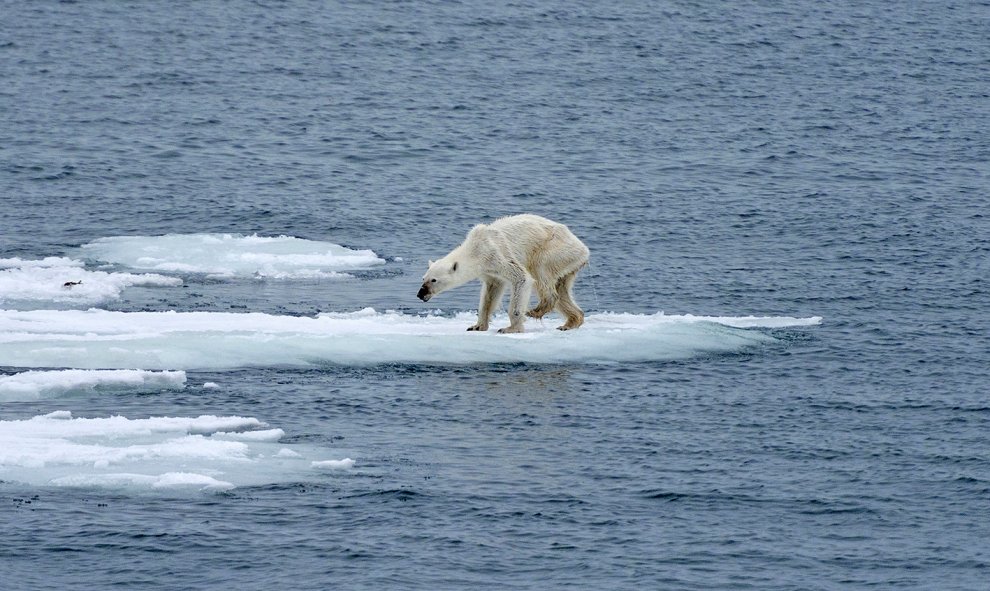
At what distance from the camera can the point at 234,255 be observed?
32.4m

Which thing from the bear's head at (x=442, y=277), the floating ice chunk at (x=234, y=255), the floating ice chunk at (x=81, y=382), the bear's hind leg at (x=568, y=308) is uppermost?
the bear's head at (x=442, y=277)

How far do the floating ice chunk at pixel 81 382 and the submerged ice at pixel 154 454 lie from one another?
106 centimetres

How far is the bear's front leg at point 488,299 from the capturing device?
965 inches

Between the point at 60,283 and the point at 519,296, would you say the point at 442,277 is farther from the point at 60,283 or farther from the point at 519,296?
the point at 60,283

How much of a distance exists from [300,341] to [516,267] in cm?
319

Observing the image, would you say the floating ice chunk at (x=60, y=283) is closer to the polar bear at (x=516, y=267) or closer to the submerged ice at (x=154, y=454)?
the polar bear at (x=516, y=267)

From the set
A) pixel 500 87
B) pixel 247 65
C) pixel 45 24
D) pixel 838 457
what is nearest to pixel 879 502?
pixel 838 457

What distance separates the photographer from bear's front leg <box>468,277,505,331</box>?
24.5m

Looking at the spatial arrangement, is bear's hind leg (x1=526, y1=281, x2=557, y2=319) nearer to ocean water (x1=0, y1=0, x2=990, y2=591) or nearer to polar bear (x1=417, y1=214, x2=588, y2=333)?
polar bear (x1=417, y1=214, x2=588, y2=333)

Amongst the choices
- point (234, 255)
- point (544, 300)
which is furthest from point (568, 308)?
point (234, 255)

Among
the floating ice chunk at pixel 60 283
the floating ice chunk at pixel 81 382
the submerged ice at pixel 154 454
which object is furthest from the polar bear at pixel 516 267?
the floating ice chunk at pixel 60 283

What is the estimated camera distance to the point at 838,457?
1998 centimetres

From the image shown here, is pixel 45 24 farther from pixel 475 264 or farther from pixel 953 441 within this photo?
pixel 953 441

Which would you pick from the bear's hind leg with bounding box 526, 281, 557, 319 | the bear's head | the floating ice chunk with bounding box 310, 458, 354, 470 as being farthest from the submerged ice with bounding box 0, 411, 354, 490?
the bear's hind leg with bounding box 526, 281, 557, 319
